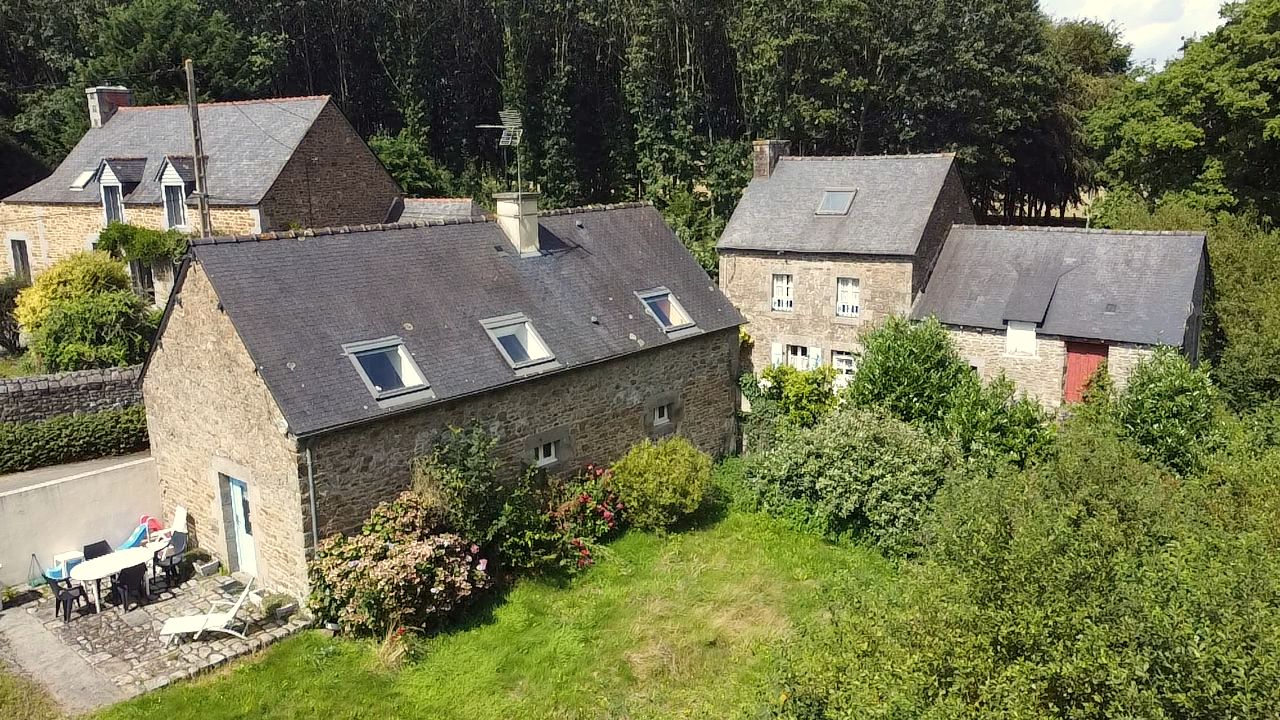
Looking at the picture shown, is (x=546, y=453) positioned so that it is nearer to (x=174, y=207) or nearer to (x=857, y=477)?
(x=857, y=477)

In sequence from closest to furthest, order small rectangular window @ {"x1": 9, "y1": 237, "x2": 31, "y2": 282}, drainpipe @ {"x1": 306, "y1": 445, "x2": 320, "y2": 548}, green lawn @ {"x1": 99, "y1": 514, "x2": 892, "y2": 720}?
1. green lawn @ {"x1": 99, "y1": 514, "x2": 892, "y2": 720}
2. drainpipe @ {"x1": 306, "y1": 445, "x2": 320, "y2": 548}
3. small rectangular window @ {"x1": 9, "y1": 237, "x2": 31, "y2": 282}

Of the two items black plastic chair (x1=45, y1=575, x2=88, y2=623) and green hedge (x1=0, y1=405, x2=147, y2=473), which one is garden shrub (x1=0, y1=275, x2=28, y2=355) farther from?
black plastic chair (x1=45, y1=575, x2=88, y2=623)

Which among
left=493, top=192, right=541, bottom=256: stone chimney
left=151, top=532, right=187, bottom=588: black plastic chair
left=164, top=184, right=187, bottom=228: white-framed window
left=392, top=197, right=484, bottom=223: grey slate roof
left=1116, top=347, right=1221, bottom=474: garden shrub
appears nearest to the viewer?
left=151, top=532, right=187, bottom=588: black plastic chair

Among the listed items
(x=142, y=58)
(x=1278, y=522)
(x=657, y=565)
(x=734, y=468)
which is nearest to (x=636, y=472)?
(x=657, y=565)

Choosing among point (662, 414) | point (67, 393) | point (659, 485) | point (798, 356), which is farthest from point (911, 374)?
point (67, 393)

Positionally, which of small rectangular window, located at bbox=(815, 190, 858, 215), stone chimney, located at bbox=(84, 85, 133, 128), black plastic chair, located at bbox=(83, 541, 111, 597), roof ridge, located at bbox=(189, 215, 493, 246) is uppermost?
stone chimney, located at bbox=(84, 85, 133, 128)

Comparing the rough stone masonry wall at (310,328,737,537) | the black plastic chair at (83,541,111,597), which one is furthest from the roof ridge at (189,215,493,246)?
the black plastic chair at (83,541,111,597)

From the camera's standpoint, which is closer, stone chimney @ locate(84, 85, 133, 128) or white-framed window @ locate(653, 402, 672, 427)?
white-framed window @ locate(653, 402, 672, 427)

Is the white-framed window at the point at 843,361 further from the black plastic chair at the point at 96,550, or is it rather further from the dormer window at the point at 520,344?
the black plastic chair at the point at 96,550
